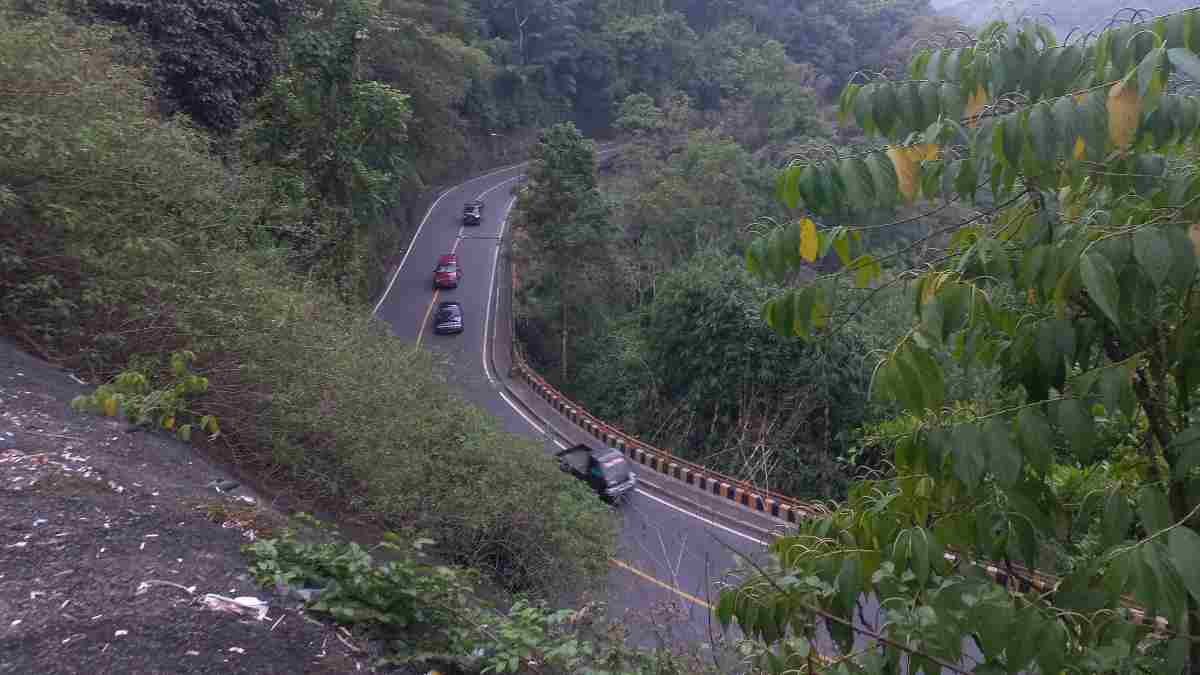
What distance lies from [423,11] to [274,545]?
2466cm

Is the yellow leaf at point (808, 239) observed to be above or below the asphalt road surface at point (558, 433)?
above

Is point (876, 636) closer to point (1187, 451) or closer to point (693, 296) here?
point (1187, 451)

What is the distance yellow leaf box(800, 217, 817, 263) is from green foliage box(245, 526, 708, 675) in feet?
6.25

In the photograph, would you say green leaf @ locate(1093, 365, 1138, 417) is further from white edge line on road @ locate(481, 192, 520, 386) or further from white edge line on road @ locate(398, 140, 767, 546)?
white edge line on road @ locate(481, 192, 520, 386)

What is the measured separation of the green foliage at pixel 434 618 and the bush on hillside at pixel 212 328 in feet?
9.60

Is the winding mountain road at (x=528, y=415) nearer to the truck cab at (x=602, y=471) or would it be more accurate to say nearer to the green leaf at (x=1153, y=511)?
the truck cab at (x=602, y=471)

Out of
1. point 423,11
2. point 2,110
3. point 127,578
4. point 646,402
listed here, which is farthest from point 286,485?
point 423,11

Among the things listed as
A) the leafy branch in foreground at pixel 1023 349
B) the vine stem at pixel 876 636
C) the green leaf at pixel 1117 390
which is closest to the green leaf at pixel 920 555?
the leafy branch in foreground at pixel 1023 349

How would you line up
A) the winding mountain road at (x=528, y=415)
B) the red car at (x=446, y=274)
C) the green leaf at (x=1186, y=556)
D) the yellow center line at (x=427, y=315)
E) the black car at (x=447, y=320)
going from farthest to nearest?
the red car at (x=446, y=274), the black car at (x=447, y=320), the yellow center line at (x=427, y=315), the winding mountain road at (x=528, y=415), the green leaf at (x=1186, y=556)

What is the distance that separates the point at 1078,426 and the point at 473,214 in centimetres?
3416

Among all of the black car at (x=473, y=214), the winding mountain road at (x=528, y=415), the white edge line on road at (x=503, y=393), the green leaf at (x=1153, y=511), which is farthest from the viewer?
the black car at (x=473, y=214)

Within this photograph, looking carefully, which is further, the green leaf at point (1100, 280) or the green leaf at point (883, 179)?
the green leaf at point (883, 179)

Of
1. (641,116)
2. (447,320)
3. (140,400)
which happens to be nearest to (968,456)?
(140,400)

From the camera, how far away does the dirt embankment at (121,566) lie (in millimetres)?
3279
